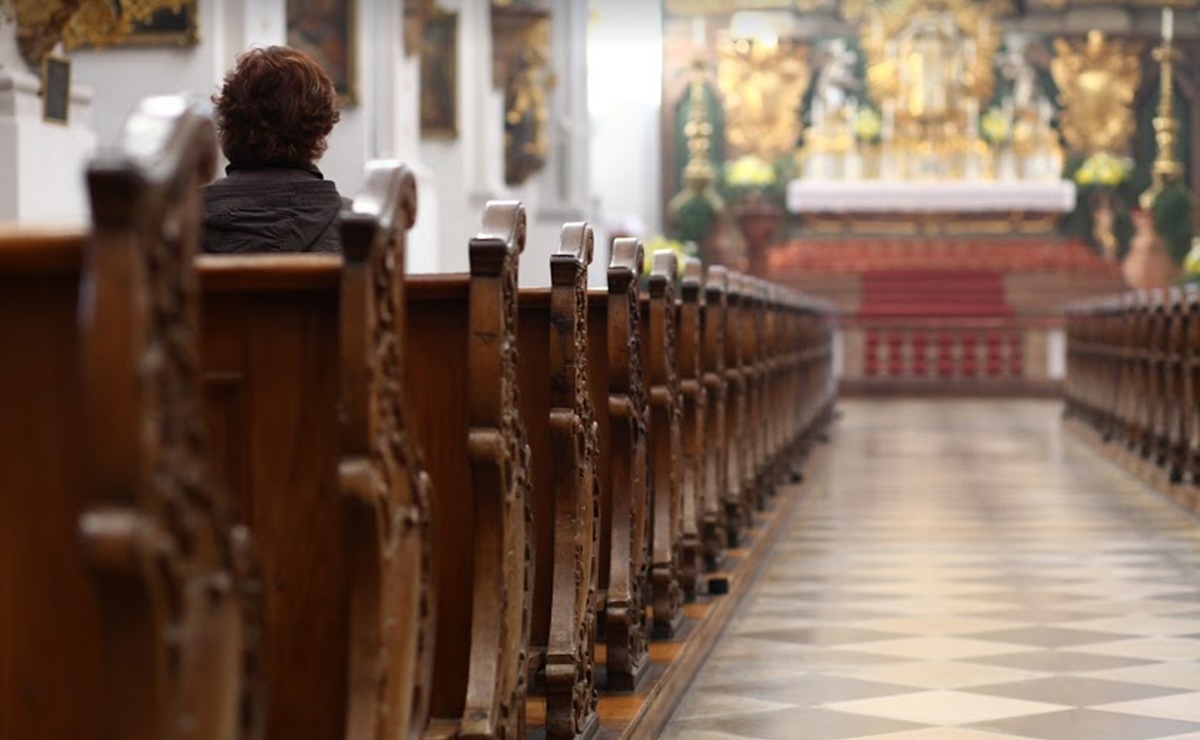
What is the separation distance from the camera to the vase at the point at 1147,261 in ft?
71.7

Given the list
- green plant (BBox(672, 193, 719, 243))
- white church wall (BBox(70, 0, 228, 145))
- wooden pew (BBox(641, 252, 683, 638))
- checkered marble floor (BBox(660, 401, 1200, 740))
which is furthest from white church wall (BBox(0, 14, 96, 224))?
green plant (BBox(672, 193, 719, 243))

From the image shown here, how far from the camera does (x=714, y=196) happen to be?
23109 mm

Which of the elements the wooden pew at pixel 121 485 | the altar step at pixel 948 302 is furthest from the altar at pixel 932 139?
the wooden pew at pixel 121 485

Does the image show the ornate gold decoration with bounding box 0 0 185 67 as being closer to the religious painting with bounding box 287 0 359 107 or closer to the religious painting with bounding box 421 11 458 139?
the religious painting with bounding box 287 0 359 107

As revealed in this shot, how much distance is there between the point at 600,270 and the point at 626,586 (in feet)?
47.2

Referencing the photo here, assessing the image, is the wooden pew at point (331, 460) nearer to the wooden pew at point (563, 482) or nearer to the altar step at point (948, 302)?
the wooden pew at point (563, 482)

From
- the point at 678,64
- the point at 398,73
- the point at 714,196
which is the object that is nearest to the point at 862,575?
the point at 398,73

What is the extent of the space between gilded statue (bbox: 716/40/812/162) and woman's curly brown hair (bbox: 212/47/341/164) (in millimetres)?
20691

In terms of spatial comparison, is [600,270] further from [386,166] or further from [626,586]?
[386,166]

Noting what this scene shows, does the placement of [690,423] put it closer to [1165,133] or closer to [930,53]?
[1165,133]

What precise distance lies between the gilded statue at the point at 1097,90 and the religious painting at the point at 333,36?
565 inches

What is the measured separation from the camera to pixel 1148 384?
10.5 m

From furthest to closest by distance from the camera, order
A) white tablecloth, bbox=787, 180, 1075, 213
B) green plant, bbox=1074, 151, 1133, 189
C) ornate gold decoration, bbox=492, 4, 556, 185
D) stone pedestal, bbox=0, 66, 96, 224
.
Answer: green plant, bbox=1074, 151, 1133, 189, white tablecloth, bbox=787, 180, 1075, 213, ornate gold decoration, bbox=492, 4, 556, 185, stone pedestal, bbox=0, 66, 96, 224

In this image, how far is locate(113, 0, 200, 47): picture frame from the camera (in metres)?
9.53
